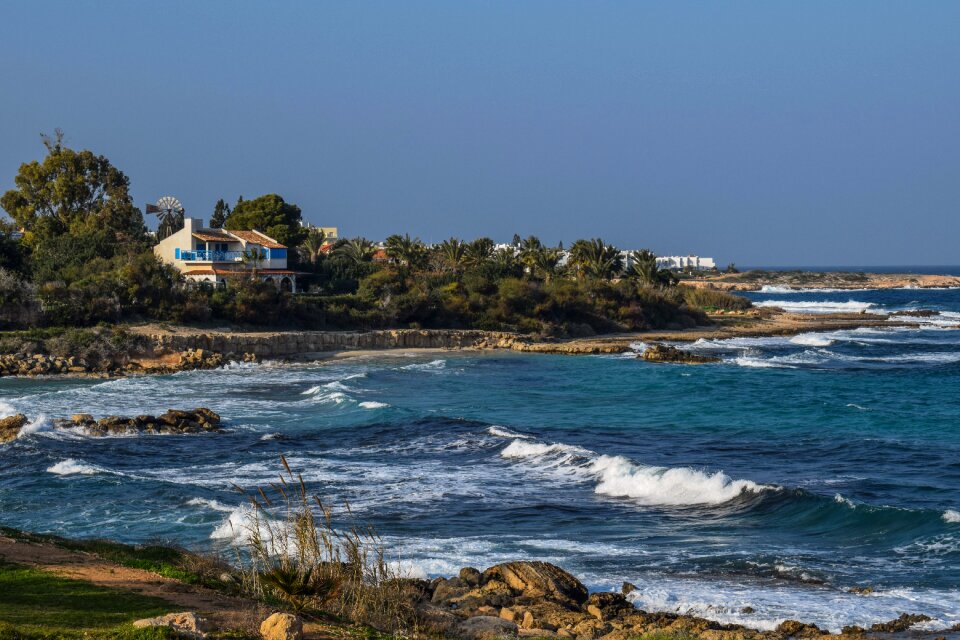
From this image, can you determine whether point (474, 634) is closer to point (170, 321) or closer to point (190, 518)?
point (190, 518)

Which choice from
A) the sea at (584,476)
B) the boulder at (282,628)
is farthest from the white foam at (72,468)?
the boulder at (282,628)

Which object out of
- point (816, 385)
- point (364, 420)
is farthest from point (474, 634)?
point (816, 385)

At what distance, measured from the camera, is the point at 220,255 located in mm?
65438

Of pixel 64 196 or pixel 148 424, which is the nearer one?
pixel 148 424

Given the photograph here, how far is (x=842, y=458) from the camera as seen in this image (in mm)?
25422

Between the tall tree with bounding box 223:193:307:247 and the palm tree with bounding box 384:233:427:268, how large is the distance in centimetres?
662

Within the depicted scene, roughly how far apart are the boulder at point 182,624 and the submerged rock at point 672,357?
43186 millimetres

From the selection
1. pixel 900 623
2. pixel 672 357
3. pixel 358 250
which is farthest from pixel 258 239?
pixel 900 623

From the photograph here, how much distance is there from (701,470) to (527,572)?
31.3 feet

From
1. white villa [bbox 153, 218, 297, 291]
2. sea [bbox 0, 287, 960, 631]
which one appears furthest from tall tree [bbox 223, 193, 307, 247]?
sea [bbox 0, 287, 960, 631]

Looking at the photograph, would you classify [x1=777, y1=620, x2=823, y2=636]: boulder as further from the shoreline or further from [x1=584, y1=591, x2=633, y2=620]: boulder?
[x1=584, y1=591, x2=633, y2=620]: boulder

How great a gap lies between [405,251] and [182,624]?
6788cm

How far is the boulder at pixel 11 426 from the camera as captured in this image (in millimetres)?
26984

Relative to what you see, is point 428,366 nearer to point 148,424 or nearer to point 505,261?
point 148,424
